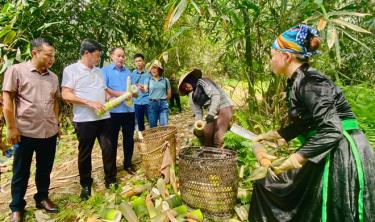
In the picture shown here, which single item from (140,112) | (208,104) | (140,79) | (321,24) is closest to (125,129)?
(208,104)

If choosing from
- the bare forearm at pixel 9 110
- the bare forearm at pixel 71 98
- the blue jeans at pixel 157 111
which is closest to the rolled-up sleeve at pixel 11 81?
the bare forearm at pixel 9 110

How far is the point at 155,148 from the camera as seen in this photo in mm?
3746

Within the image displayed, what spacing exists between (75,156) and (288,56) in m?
4.44

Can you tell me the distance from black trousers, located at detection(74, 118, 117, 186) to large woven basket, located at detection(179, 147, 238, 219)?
105 cm

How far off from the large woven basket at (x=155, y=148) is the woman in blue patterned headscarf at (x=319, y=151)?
1.80m

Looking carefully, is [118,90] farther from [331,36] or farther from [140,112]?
[331,36]

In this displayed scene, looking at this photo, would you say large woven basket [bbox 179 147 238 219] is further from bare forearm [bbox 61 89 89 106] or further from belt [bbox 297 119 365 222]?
bare forearm [bbox 61 89 89 106]

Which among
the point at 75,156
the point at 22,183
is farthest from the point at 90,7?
the point at 22,183

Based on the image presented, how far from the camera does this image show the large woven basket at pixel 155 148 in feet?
12.1

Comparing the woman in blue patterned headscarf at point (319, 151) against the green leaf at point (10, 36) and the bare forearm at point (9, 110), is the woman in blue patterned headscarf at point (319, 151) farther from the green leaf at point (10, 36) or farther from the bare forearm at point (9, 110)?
the green leaf at point (10, 36)

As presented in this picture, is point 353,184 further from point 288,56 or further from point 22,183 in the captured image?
point 22,183

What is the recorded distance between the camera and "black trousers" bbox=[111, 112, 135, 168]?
3.89 metres

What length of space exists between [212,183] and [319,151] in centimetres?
125

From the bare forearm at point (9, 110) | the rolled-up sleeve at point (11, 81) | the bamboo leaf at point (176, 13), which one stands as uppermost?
the bamboo leaf at point (176, 13)
